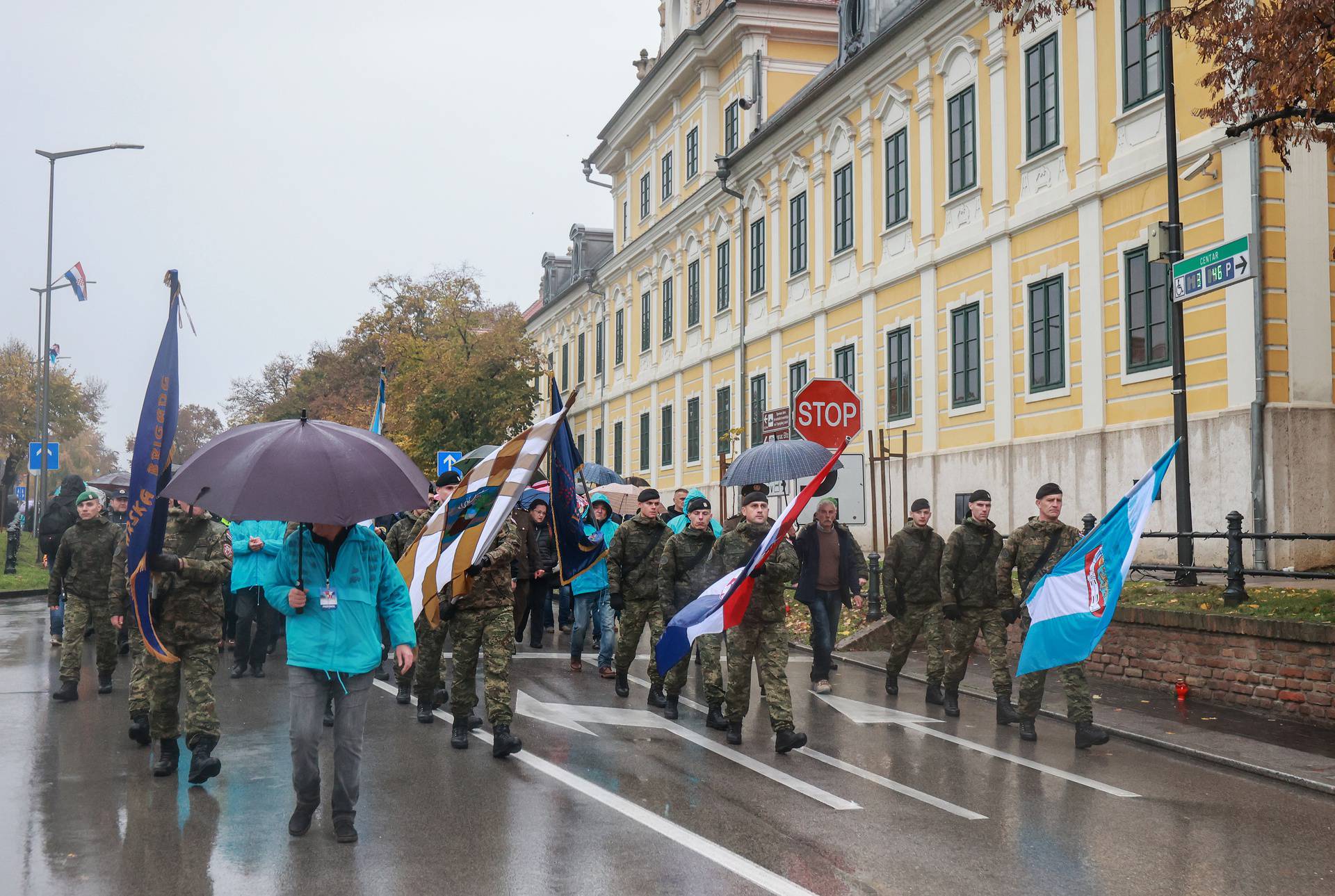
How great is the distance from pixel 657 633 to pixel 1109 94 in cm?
1191

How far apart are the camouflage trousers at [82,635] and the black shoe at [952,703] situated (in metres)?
7.49

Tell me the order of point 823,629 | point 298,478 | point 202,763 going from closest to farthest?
point 298,478, point 202,763, point 823,629

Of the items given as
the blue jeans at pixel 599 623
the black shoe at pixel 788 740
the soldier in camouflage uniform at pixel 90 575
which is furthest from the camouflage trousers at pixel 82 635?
the black shoe at pixel 788 740

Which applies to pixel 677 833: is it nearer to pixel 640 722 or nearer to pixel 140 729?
pixel 640 722

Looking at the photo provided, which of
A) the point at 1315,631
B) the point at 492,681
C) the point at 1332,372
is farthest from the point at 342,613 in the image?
the point at 1332,372

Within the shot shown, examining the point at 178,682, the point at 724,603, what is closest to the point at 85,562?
the point at 178,682

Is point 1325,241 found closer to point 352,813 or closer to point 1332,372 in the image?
point 1332,372

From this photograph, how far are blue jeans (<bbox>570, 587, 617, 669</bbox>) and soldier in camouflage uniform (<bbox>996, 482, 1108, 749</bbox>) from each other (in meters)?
4.48

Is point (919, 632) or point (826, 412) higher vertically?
point (826, 412)

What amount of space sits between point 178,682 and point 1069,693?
6372 mm

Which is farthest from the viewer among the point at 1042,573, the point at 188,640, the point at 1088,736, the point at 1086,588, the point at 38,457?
the point at 38,457

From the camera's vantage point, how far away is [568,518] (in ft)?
38.8

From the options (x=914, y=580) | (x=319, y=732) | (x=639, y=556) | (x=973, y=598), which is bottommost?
(x=319, y=732)

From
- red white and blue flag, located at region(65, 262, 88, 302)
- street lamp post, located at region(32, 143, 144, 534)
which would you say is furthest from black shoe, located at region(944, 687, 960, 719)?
red white and blue flag, located at region(65, 262, 88, 302)
